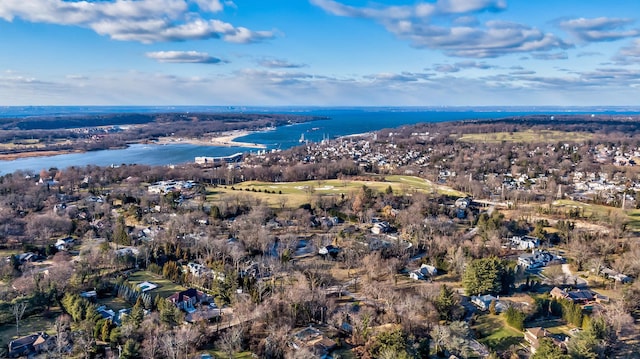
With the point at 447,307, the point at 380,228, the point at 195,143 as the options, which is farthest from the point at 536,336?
the point at 195,143

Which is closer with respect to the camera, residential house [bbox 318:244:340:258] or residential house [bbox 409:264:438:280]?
residential house [bbox 409:264:438:280]

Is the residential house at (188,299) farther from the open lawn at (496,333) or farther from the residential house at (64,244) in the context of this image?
the open lawn at (496,333)

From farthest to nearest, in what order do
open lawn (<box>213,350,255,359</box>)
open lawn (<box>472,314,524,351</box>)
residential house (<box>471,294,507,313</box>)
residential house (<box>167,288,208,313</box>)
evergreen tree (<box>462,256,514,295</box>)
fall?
evergreen tree (<box>462,256,514,295</box>)
residential house (<box>167,288,208,313</box>)
residential house (<box>471,294,507,313</box>)
open lawn (<box>472,314,524,351</box>)
open lawn (<box>213,350,255,359</box>)

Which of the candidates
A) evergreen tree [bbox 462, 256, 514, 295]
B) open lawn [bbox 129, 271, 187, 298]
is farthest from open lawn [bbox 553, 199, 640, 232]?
open lawn [bbox 129, 271, 187, 298]

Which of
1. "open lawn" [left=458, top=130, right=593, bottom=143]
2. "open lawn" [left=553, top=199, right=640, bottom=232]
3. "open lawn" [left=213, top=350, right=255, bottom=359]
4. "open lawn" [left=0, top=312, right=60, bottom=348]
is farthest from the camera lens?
"open lawn" [left=458, top=130, right=593, bottom=143]

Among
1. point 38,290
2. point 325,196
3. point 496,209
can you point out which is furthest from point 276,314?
point 496,209

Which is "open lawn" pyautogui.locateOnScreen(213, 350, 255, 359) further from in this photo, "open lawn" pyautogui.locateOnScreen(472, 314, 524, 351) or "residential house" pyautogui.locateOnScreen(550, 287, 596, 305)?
"residential house" pyautogui.locateOnScreen(550, 287, 596, 305)

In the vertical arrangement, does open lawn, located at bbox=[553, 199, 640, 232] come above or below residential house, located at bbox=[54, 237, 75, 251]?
above

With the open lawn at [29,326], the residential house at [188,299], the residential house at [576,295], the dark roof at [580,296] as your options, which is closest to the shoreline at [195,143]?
the open lawn at [29,326]
